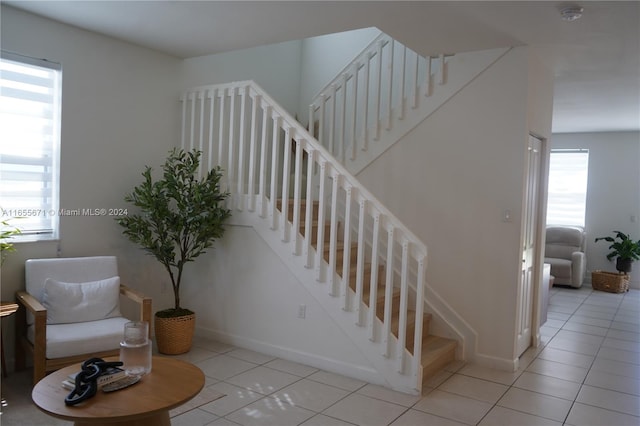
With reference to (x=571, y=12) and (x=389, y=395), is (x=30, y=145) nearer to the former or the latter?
(x=389, y=395)

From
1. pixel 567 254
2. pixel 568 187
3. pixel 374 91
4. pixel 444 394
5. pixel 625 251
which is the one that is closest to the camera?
pixel 444 394

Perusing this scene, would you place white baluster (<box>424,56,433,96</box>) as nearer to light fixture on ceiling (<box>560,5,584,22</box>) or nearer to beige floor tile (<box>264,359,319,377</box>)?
light fixture on ceiling (<box>560,5,584,22</box>)

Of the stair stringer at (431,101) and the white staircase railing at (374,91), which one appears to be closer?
the stair stringer at (431,101)

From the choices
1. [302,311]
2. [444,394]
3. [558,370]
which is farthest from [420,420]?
[558,370]

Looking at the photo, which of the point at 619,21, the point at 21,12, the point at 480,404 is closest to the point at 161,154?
the point at 21,12

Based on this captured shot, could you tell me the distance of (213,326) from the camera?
4523 millimetres

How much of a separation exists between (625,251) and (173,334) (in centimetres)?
693

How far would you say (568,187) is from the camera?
27.9ft

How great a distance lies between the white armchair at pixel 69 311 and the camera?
3096 mm

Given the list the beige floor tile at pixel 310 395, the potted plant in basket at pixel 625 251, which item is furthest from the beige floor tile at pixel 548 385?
the potted plant in basket at pixel 625 251

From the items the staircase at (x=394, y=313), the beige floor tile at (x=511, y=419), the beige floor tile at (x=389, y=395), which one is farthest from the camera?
the staircase at (x=394, y=313)

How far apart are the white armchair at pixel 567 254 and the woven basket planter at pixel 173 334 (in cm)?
606

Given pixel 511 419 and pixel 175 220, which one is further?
pixel 175 220

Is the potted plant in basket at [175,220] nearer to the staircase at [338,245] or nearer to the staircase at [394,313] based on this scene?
the staircase at [338,245]
